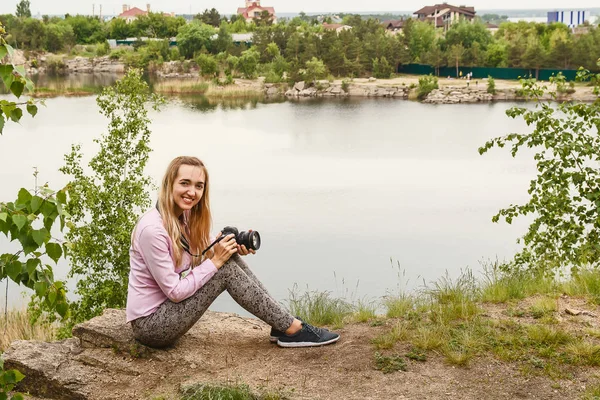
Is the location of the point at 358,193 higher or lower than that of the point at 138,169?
lower

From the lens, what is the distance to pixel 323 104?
3594 cm

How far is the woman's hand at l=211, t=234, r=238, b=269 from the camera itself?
347 cm

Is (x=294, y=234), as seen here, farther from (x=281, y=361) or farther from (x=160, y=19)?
(x=160, y=19)

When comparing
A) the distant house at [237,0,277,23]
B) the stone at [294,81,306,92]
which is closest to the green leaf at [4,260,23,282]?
the stone at [294,81,306,92]

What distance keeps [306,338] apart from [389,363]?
458mm

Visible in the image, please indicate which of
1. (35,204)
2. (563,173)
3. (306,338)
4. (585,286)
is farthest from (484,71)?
(35,204)

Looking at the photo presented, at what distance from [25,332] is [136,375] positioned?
11.0 feet

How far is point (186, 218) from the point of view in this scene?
12.1 feet

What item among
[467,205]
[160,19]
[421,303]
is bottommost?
[467,205]

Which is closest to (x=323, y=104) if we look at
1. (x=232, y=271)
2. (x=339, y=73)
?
(x=339, y=73)

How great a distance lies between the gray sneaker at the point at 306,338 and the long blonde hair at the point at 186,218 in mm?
566

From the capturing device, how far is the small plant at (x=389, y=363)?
11.3 ft

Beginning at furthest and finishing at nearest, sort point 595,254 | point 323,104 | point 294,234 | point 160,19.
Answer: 1. point 160,19
2. point 323,104
3. point 294,234
4. point 595,254

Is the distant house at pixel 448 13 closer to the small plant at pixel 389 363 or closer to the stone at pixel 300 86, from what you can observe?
the stone at pixel 300 86
